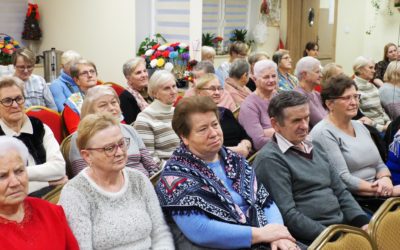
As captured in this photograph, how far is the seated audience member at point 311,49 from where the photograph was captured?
519cm

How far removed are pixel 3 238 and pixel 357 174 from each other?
6.63 feet

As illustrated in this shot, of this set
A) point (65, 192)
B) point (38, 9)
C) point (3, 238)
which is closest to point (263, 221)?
point (65, 192)

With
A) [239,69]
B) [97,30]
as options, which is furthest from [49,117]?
[97,30]

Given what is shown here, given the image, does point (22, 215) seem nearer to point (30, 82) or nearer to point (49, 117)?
point (49, 117)

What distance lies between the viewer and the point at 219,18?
7430mm

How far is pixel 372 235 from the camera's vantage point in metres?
2.01

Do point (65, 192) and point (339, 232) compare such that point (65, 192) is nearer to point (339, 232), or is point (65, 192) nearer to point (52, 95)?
point (339, 232)

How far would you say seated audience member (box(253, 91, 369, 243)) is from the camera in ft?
7.55

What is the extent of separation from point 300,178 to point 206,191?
565 mm

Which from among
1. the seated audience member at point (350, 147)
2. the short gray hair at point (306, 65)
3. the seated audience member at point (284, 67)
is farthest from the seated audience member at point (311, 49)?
the seated audience member at point (350, 147)

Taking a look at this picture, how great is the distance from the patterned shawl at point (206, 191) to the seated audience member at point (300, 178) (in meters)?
0.12

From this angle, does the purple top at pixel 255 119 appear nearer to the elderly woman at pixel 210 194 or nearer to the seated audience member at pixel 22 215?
the elderly woman at pixel 210 194

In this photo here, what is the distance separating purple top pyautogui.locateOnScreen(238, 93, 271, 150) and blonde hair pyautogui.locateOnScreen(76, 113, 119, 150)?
5.61ft

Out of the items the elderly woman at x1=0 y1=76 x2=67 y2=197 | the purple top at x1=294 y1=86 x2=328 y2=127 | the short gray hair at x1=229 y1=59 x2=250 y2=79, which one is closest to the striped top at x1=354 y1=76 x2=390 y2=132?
the purple top at x1=294 y1=86 x2=328 y2=127
